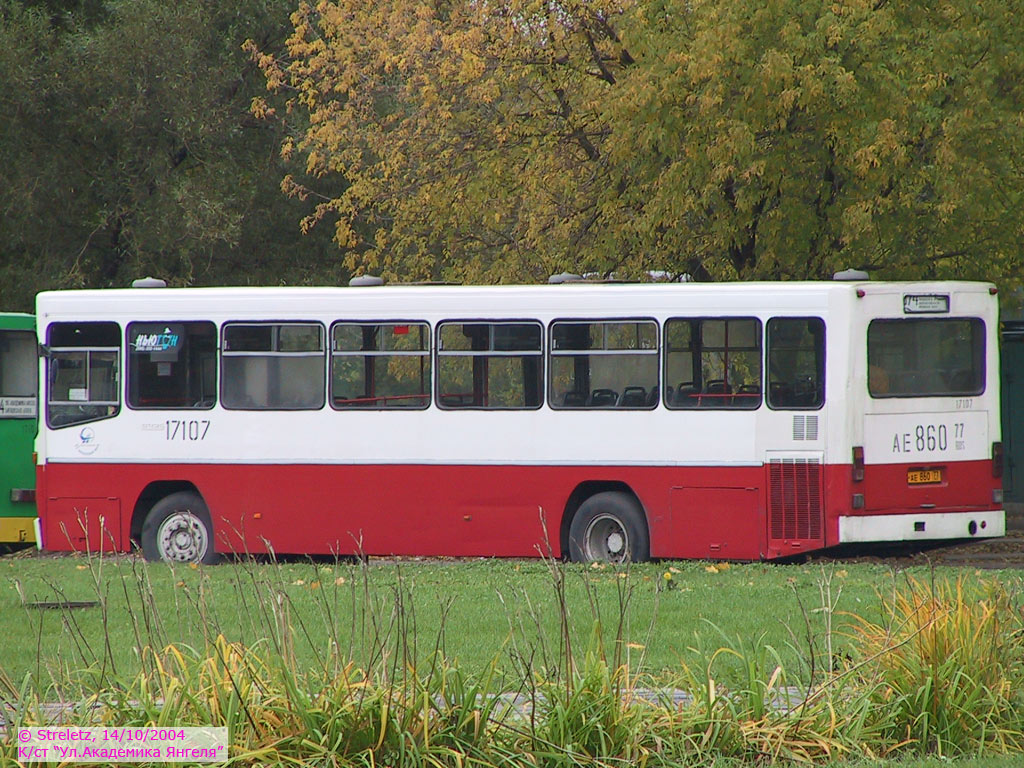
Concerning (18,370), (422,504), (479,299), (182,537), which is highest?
(479,299)

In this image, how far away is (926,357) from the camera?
15047mm

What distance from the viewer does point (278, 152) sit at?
30.1m

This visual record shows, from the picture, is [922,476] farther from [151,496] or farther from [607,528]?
[151,496]

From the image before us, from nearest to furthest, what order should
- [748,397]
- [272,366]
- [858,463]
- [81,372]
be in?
1. [858,463]
2. [748,397]
3. [272,366]
4. [81,372]

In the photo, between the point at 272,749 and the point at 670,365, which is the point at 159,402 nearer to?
the point at 670,365

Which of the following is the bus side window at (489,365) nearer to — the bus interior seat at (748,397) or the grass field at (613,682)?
the bus interior seat at (748,397)

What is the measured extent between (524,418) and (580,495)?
36.9 inches

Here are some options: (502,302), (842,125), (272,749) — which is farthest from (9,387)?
(272,749)

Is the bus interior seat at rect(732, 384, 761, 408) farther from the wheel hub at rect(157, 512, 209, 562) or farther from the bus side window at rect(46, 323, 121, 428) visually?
the bus side window at rect(46, 323, 121, 428)

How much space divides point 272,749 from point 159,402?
10.8 meters

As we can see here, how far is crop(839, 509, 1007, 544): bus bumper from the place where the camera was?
14.5 m

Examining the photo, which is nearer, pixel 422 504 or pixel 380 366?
pixel 422 504

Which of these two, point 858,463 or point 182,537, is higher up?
point 858,463

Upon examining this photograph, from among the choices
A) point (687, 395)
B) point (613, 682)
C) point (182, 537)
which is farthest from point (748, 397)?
point (613, 682)
